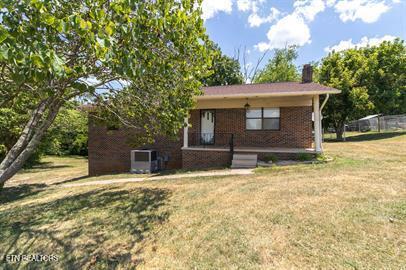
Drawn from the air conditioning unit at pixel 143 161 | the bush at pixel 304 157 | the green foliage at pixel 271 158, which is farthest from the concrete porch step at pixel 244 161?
the air conditioning unit at pixel 143 161

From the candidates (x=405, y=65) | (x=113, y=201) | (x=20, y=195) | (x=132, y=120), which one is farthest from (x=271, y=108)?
(x=405, y=65)

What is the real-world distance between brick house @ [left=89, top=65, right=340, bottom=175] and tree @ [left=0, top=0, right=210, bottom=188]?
4444 mm

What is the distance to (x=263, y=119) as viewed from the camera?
11336 millimetres

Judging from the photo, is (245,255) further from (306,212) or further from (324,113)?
(324,113)

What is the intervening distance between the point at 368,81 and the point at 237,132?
17254 millimetres

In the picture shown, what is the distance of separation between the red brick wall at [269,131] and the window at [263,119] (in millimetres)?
193

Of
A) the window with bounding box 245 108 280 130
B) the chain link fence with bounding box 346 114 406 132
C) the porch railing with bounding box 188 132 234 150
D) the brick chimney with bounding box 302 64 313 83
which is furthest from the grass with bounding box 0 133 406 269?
the chain link fence with bounding box 346 114 406 132

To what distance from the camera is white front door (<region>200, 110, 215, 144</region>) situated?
476 inches

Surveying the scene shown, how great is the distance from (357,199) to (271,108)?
7036 mm

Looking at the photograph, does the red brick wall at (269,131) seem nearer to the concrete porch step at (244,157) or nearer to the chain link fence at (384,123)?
the concrete porch step at (244,157)

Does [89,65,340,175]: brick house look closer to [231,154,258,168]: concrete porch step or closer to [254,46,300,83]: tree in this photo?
[231,154,258,168]: concrete porch step

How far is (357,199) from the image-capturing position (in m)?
4.67

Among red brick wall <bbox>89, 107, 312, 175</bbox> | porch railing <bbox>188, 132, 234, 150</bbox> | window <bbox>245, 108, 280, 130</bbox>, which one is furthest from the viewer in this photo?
porch railing <bbox>188, 132, 234, 150</bbox>

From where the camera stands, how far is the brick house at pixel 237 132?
1005 centimetres
